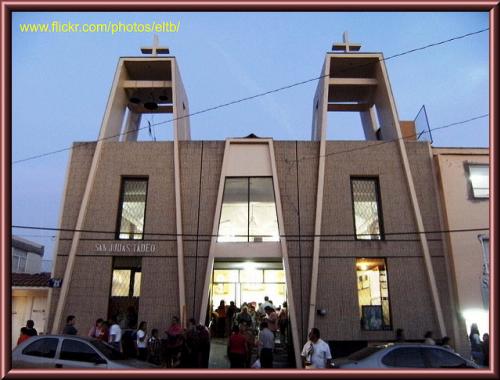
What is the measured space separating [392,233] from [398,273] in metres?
1.61

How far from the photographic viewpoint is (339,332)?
52.4ft

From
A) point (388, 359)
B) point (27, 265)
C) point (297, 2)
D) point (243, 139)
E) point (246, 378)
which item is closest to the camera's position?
point (246, 378)

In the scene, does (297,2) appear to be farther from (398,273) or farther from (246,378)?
(398,273)

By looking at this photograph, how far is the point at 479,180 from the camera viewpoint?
18.0 metres

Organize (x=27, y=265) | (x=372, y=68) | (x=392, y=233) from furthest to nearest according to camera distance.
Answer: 1. (x=27, y=265)
2. (x=372, y=68)
3. (x=392, y=233)

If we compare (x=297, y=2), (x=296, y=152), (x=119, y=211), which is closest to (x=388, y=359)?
(x=297, y=2)

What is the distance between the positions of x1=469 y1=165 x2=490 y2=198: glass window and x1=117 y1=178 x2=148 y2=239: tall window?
540 inches

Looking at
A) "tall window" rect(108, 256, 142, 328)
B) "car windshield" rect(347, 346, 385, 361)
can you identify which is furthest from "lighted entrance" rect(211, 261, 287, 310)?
"car windshield" rect(347, 346, 385, 361)

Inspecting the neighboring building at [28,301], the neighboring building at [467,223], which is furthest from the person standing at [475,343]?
the neighboring building at [28,301]

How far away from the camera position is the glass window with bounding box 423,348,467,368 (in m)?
9.69

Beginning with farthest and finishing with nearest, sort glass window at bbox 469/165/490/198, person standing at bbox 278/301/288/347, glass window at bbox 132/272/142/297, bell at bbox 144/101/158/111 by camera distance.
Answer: bell at bbox 144/101/158/111, glass window at bbox 469/165/490/198, glass window at bbox 132/272/142/297, person standing at bbox 278/301/288/347

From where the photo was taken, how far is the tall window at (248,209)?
18000mm

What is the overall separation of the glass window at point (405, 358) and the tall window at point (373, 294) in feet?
22.1

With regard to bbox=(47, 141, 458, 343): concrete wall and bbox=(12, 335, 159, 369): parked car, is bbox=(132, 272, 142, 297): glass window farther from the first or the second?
bbox=(12, 335, 159, 369): parked car
